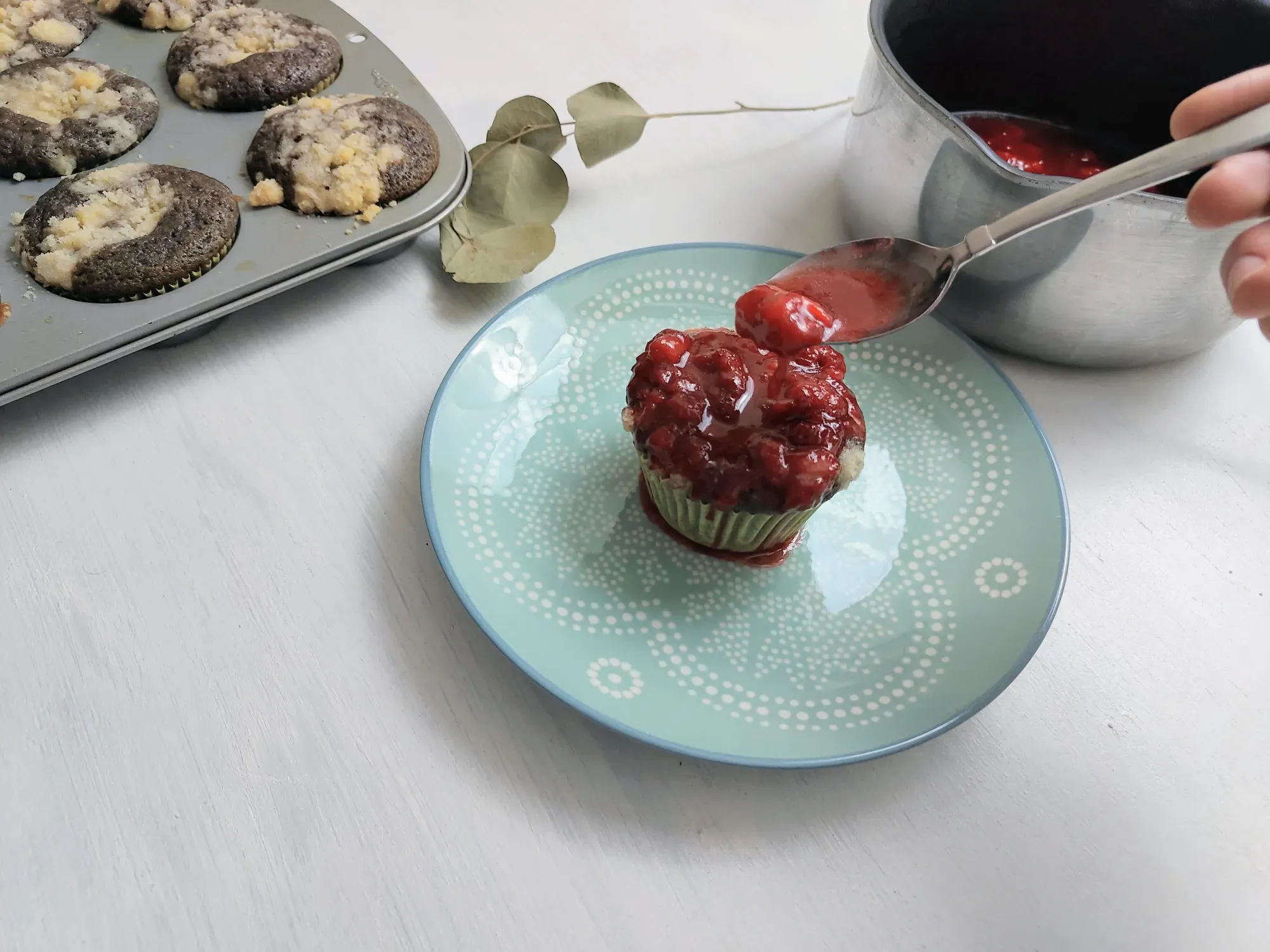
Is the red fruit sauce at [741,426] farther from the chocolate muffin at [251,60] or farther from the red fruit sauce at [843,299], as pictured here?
the chocolate muffin at [251,60]

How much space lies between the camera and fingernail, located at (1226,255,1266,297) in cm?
66

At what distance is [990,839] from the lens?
0.76 metres

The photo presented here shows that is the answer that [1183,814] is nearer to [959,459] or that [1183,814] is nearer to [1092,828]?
[1092,828]

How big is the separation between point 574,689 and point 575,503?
22 cm

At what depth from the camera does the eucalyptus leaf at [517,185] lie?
1.14 m

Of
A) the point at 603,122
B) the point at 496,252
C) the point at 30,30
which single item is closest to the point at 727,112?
the point at 603,122

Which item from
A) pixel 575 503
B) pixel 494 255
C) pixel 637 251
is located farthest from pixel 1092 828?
pixel 494 255

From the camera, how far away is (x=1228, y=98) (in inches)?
29.1

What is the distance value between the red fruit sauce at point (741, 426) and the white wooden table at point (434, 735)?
229 millimetres

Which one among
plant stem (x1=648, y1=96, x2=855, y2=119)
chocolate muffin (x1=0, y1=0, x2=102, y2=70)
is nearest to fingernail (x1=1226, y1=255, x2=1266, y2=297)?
plant stem (x1=648, y1=96, x2=855, y2=119)

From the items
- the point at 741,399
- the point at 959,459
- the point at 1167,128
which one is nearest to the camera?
the point at 741,399

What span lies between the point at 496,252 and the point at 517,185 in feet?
0.39

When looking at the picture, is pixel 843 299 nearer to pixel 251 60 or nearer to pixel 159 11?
pixel 251 60

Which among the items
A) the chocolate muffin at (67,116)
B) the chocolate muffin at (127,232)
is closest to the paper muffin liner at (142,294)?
the chocolate muffin at (127,232)
